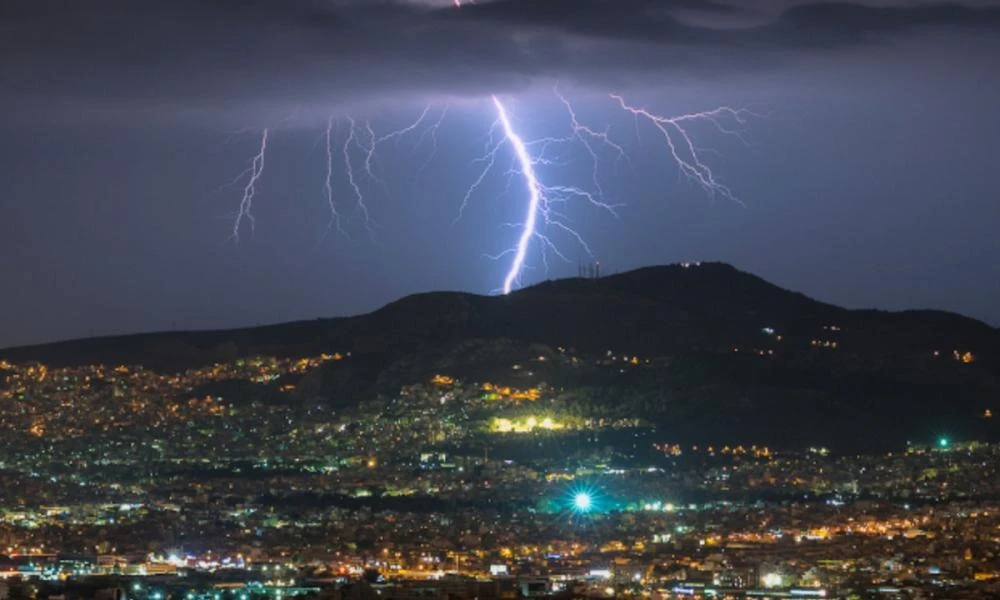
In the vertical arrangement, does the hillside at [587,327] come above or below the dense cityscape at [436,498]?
above

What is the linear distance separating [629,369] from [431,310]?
1036 cm

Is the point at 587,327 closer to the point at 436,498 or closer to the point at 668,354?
the point at 668,354

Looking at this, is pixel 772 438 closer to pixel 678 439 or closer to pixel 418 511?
pixel 678 439

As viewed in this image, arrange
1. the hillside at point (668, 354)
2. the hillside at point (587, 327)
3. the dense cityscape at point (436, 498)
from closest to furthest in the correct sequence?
the dense cityscape at point (436, 498) < the hillside at point (668, 354) < the hillside at point (587, 327)

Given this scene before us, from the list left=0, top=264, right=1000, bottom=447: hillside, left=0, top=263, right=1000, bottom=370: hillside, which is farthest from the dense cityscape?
left=0, top=263, right=1000, bottom=370: hillside

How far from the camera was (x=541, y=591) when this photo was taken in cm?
3500

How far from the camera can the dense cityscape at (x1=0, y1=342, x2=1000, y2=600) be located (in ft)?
127

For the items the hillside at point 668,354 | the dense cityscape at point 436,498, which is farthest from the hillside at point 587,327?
the dense cityscape at point 436,498

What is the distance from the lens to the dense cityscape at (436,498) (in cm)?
3869

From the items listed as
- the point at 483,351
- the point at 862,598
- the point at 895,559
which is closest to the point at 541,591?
the point at 862,598

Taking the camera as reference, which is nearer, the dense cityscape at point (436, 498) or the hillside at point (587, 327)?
the dense cityscape at point (436, 498)

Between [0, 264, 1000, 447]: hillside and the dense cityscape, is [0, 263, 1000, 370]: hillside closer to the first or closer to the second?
[0, 264, 1000, 447]: hillside

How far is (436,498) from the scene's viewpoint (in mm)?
55469

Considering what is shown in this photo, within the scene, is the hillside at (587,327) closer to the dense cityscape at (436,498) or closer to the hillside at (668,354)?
the hillside at (668,354)
